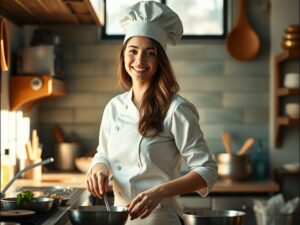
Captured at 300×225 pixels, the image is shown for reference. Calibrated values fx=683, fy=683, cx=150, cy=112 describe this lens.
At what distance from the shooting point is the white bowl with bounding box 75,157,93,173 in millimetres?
4695

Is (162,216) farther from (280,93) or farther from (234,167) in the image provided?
(280,93)

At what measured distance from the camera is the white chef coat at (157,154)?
7.98ft

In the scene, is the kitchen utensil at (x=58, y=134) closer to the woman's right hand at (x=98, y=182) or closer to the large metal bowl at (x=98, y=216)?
the woman's right hand at (x=98, y=182)

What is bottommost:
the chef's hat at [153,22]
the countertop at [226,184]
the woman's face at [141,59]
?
the countertop at [226,184]

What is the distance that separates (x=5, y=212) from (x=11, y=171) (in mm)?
1947

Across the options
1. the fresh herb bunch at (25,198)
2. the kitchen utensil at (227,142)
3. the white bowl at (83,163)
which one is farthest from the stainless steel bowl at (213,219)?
the kitchen utensil at (227,142)

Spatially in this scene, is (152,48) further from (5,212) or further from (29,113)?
(29,113)

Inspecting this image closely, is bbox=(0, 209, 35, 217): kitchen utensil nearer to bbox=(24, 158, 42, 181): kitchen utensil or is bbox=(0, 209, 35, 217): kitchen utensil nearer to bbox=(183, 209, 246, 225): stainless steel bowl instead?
bbox=(183, 209, 246, 225): stainless steel bowl

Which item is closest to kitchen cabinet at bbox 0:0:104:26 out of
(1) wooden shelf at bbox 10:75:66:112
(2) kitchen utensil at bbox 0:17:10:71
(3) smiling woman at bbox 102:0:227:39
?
(2) kitchen utensil at bbox 0:17:10:71

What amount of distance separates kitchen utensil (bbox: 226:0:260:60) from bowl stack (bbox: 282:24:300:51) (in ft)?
1.24

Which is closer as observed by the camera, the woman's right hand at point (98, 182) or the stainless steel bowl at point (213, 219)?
the stainless steel bowl at point (213, 219)

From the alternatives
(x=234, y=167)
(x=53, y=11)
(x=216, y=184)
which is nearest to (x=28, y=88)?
(x=53, y=11)

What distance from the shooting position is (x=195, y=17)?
5145 mm

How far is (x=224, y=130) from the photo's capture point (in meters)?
5.09
